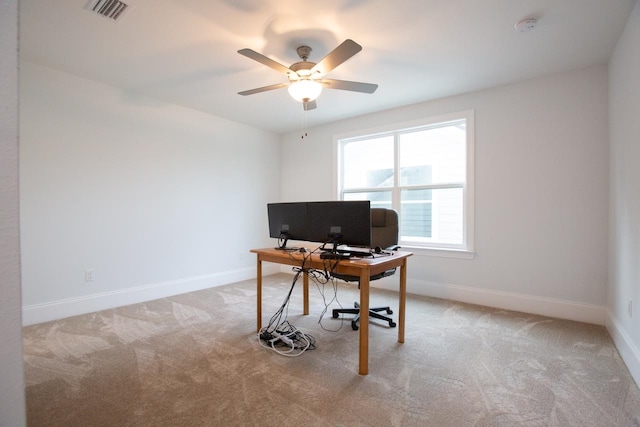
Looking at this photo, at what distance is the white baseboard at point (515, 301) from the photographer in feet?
9.20

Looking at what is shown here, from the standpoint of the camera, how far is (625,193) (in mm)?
2219

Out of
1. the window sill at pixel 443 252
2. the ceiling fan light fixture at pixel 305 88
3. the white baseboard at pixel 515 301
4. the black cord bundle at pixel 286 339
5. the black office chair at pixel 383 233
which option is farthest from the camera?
the window sill at pixel 443 252

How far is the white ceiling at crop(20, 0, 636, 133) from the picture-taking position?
6.67 ft

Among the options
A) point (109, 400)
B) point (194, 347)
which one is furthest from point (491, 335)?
point (109, 400)

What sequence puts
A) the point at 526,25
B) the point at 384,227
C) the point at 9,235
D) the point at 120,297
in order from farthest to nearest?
the point at 120,297
the point at 384,227
the point at 526,25
the point at 9,235

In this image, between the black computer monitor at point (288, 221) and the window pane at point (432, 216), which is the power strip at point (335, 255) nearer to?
the black computer monitor at point (288, 221)

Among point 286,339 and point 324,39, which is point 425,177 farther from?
point 286,339

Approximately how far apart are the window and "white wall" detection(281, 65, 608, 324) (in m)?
0.15

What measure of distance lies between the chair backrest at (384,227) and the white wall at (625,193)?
65.9 inches

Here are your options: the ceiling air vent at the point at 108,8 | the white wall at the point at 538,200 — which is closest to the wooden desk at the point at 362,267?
the white wall at the point at 538,200

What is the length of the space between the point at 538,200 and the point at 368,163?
2.10m

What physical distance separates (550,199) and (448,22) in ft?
6.64

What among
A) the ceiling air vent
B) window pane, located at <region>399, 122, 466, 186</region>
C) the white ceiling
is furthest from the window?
the ceiling air vent

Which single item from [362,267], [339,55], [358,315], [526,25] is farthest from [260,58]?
[358,315]
